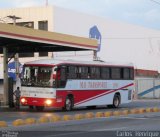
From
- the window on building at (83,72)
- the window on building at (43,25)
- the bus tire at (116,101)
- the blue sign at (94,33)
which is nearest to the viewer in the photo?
the window on building at (83,72)

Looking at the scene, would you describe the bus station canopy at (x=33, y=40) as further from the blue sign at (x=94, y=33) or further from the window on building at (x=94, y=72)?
the blue sign at (x=94, y=33)

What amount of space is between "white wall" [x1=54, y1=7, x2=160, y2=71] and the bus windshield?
3041 centimetres

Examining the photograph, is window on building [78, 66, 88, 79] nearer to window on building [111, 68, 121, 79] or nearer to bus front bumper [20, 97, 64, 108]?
bus front bumper [20, 97, 64, 108]

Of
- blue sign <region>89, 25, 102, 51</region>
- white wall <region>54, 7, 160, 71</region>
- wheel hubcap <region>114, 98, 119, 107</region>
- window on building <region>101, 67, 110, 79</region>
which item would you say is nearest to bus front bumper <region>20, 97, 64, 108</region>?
window on building <region>101, 67, 110, 79</region>

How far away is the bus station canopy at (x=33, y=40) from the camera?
29.7 metres

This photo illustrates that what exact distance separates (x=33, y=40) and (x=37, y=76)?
2426 millimetres

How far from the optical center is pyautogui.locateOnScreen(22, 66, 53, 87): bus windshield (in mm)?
30000

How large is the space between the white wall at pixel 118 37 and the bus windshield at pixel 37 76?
30407mm

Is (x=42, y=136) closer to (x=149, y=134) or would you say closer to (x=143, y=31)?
(x=149, y=134)

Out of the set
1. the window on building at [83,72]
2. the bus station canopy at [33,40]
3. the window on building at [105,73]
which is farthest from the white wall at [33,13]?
the window on building at [83,72]

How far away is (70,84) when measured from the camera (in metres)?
31.0

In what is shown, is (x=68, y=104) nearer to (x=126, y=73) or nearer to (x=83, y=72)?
(x=83, y=72)

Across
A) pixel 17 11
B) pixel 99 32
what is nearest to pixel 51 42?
pixel 17 11

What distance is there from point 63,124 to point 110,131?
13.3 ft
